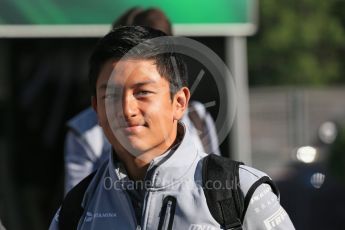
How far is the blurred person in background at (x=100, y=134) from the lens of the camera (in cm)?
336

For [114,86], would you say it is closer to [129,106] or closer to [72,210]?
[129,106]

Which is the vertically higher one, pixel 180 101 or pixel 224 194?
pixel 180 101

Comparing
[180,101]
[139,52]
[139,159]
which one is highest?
[139,52]

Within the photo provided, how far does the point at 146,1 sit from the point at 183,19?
0.27 metres

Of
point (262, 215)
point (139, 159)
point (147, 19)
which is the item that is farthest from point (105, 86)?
point (147, 19)

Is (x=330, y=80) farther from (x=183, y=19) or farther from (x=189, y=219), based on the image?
(x=189, y=219)

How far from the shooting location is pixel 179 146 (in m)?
2.08

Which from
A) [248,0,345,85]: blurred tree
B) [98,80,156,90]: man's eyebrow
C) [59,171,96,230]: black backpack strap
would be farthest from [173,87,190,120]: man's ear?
[248,0,345,85]: blurred tree

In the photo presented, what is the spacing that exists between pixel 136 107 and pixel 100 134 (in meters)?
1.44

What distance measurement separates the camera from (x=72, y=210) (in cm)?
215

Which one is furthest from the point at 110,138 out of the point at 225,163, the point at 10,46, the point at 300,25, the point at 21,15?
the point at 300,25

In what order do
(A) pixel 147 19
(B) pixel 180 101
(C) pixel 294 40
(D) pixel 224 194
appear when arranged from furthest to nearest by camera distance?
(C) pixel 294 40 → (A) pixel 147 19 → (B) pixel 180 101 → (D) pixel 224 194

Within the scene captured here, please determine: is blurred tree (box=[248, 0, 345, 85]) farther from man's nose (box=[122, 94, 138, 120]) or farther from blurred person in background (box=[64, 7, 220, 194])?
man's nose (box=[122, 94, 138, 120])

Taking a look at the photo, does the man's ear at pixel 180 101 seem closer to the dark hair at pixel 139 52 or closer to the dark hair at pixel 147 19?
the dark hair at pixel 139 52
